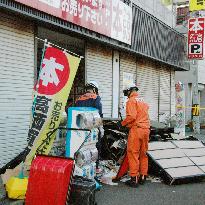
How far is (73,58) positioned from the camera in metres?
6.61

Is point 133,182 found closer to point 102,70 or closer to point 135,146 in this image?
point 135,146

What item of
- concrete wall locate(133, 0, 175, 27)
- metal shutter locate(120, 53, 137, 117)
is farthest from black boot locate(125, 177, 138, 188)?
concrete wall locate(133, 0, 175, 27)

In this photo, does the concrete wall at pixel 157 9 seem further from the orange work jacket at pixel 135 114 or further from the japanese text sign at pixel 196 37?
the orange work jacket at pixel 135 114

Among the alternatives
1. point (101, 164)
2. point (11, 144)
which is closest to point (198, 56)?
point (101, 164)

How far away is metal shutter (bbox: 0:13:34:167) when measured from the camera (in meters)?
8.55

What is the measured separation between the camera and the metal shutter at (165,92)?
18.2m

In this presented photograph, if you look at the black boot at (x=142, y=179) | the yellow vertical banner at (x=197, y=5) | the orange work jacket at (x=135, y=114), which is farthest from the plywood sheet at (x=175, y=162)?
the yellow vertical banner at (x=197, y=5)

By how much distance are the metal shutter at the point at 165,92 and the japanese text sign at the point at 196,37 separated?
156cm

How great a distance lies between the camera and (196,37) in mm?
18359

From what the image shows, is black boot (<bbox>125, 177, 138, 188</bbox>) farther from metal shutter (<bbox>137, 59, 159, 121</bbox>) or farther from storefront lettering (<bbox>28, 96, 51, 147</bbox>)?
metal shutter (<bbox>137, 59, 159, 121</bbox>)

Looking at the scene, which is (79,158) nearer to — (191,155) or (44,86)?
(44,86)

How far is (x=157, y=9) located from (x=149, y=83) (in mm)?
4426

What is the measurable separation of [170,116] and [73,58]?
12.9 m

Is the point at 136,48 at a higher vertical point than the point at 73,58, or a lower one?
higher
